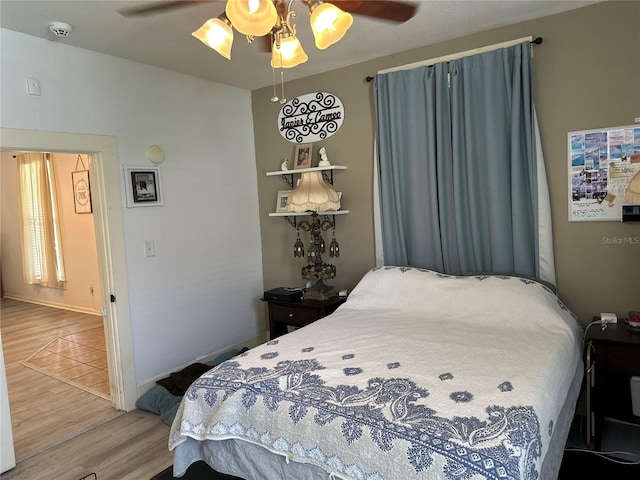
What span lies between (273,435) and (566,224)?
7.23 ft

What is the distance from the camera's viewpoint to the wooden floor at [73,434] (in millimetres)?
2535

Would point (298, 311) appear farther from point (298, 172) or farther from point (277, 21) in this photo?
point (277, 21)

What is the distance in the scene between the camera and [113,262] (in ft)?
10.2

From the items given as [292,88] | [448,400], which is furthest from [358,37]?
[448,400]

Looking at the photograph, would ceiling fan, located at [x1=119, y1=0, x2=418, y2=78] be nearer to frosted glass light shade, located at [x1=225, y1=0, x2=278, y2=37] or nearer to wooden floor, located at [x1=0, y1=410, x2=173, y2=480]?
frosted glass light shade, located at [x1=225, y1=0, x2=278, y2=37]

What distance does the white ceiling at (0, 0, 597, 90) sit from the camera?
2.38m

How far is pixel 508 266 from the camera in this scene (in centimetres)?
296

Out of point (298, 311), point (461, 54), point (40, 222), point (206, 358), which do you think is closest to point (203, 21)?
point (461, 54)

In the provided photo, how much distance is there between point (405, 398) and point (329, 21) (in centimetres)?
147

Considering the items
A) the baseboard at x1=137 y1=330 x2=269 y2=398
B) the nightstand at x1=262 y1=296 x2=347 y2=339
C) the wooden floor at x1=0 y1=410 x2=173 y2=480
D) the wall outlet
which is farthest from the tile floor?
the wall outlet

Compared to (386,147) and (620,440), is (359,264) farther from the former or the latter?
(620,440)

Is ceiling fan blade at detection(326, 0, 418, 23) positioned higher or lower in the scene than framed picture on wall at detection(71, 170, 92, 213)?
higher
